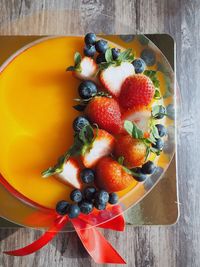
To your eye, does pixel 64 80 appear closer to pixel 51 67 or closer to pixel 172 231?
pixel 51 67

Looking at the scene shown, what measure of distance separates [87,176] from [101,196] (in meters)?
0.06

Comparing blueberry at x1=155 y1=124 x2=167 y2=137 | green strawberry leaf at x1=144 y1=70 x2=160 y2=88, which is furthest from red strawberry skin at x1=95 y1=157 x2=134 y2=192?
green strawberry leaf at x1=144 y1=70 x2=160 y2=88

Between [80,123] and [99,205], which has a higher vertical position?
[80,123]

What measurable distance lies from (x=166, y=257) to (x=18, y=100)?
579 mm

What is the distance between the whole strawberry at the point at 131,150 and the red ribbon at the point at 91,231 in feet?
0.46

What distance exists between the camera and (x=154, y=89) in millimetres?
1088

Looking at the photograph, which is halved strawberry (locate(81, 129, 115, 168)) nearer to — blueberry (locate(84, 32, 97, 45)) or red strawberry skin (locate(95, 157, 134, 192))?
red strawberry skin (locate(95, 157, 134, 192))

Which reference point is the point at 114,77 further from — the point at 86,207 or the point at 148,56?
the point at 86,207

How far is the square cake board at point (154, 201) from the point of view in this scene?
3.84 ft

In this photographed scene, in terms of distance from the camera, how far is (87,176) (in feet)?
3.38

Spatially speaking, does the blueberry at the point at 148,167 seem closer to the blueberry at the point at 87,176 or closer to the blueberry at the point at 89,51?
the blueberry at the point at 87,176

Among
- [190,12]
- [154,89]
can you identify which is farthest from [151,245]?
[190,12]

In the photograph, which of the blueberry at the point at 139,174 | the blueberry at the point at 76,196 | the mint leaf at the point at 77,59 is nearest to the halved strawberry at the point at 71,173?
the blueberry at the point at 76,196

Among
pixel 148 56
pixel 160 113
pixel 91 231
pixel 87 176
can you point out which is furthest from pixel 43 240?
pixel 148 56
